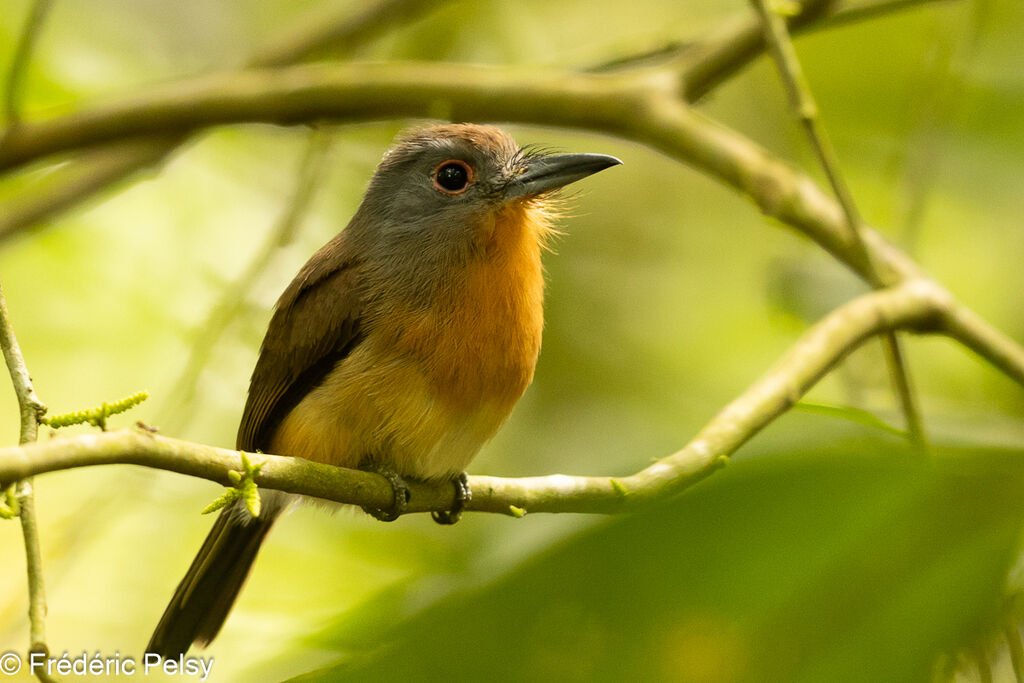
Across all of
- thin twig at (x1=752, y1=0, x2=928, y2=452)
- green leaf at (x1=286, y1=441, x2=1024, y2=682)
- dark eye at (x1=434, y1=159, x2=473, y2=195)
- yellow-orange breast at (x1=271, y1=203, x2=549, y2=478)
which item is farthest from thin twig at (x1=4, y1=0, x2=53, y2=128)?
green leaf at (x1=286, y1=441, x2=1024, y2=682)

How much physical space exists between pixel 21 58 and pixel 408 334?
180cm

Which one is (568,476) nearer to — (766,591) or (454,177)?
(454,177)

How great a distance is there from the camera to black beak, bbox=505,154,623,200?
3.39m

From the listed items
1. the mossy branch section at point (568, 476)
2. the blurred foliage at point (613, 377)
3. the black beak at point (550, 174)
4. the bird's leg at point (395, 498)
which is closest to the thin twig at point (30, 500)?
the mossy branch section at point (568, 476)

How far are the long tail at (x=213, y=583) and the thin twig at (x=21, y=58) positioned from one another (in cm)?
172

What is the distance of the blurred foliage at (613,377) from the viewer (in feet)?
3.34

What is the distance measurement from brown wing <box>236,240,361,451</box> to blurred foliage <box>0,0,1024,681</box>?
589 mm

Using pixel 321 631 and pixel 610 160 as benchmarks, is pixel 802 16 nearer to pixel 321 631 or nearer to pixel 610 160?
pixel 610 160

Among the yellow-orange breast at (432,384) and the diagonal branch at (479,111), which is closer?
the yellow-orange breast at (432,384)

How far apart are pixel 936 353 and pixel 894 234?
612 mm

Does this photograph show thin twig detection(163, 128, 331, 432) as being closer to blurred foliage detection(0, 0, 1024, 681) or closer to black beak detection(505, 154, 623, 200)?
blurred foliage detection(0, 0, 1024, 681)

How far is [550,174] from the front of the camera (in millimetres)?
3443

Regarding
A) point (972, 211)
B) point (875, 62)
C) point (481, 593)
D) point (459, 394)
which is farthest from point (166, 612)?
point (875, 62)

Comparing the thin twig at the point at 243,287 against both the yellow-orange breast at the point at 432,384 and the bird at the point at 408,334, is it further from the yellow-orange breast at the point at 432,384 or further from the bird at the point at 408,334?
the yellow-orange breast at the point at 432,384
